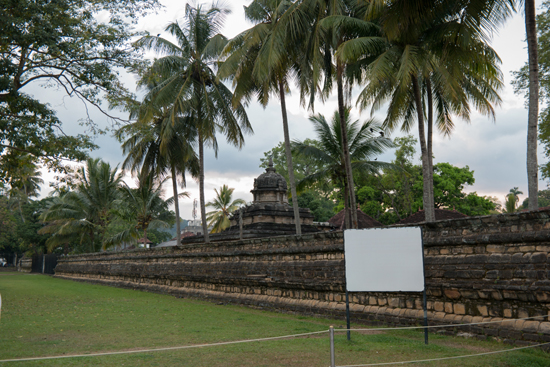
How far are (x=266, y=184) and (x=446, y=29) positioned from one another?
46.8 feet

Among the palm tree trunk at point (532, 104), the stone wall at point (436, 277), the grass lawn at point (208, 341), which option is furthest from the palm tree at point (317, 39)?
the grass lawn at point (208, 341)

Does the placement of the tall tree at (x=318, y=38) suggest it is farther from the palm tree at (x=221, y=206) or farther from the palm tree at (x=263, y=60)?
the palm tree at (x=221, y=206)

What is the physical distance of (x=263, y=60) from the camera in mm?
12953

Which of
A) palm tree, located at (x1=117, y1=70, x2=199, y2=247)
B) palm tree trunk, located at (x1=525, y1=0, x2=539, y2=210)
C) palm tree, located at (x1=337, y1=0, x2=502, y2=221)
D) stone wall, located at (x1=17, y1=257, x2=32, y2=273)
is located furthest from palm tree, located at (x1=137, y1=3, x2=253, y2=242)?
stone wall, located at (x1=17, y1=257, x2=32, y2=273)

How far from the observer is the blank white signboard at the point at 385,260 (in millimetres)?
6613

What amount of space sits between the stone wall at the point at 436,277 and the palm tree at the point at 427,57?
12.9 ft

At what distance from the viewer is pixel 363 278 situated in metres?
6.88

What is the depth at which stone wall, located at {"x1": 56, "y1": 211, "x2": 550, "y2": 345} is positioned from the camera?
6.26m

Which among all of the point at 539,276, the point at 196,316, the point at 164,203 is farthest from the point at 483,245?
the point at 164,203

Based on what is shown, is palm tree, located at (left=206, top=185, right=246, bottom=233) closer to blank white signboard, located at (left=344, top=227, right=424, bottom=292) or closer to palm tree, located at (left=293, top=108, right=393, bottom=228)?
palm tree, located at (left=293, top=108, right=393, bottom=228)

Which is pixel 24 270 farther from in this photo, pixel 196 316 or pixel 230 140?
pixel 196 316

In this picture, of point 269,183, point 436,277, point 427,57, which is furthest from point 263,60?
point 269,183

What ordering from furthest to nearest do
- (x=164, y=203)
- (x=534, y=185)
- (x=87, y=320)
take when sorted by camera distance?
(x=164, y=203) < (x=87, y=320) < (x=534, y=185)

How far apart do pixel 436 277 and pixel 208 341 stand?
3870 millimetres
